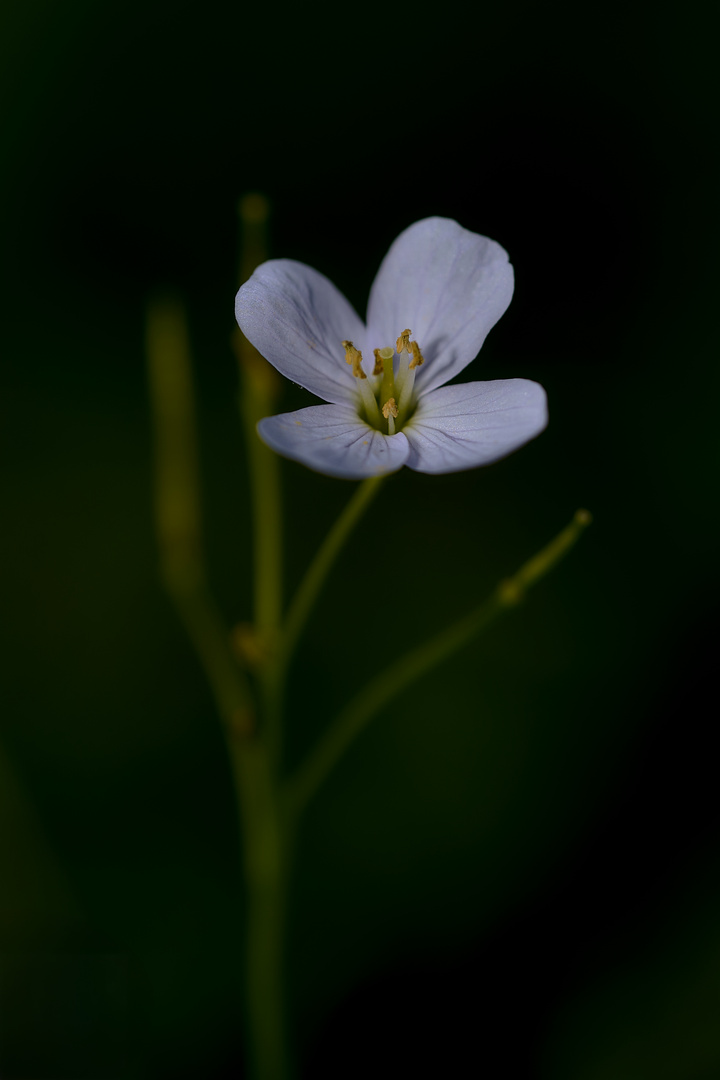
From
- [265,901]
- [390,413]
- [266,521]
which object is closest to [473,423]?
[390,413]

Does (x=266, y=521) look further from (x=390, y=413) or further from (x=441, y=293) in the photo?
(x=441, y=293)

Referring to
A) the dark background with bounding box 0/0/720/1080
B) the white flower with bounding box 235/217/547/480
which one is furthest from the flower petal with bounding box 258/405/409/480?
the dark background with bounding box 0/0/720/1080

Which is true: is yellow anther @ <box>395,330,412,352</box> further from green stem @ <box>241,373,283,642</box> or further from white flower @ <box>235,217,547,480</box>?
green stem @ <box>241,373,283,642</box>

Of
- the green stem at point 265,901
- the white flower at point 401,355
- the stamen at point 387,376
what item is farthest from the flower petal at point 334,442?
the green stem at point 265,901

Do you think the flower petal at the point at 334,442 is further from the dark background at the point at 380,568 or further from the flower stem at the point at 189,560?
the dark background at the point at 380,568

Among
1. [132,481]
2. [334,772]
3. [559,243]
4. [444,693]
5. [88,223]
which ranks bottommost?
[334,772]

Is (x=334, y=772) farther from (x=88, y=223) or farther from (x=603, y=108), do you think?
(x=603, y=108)

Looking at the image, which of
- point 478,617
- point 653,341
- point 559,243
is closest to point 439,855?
point 478,617
